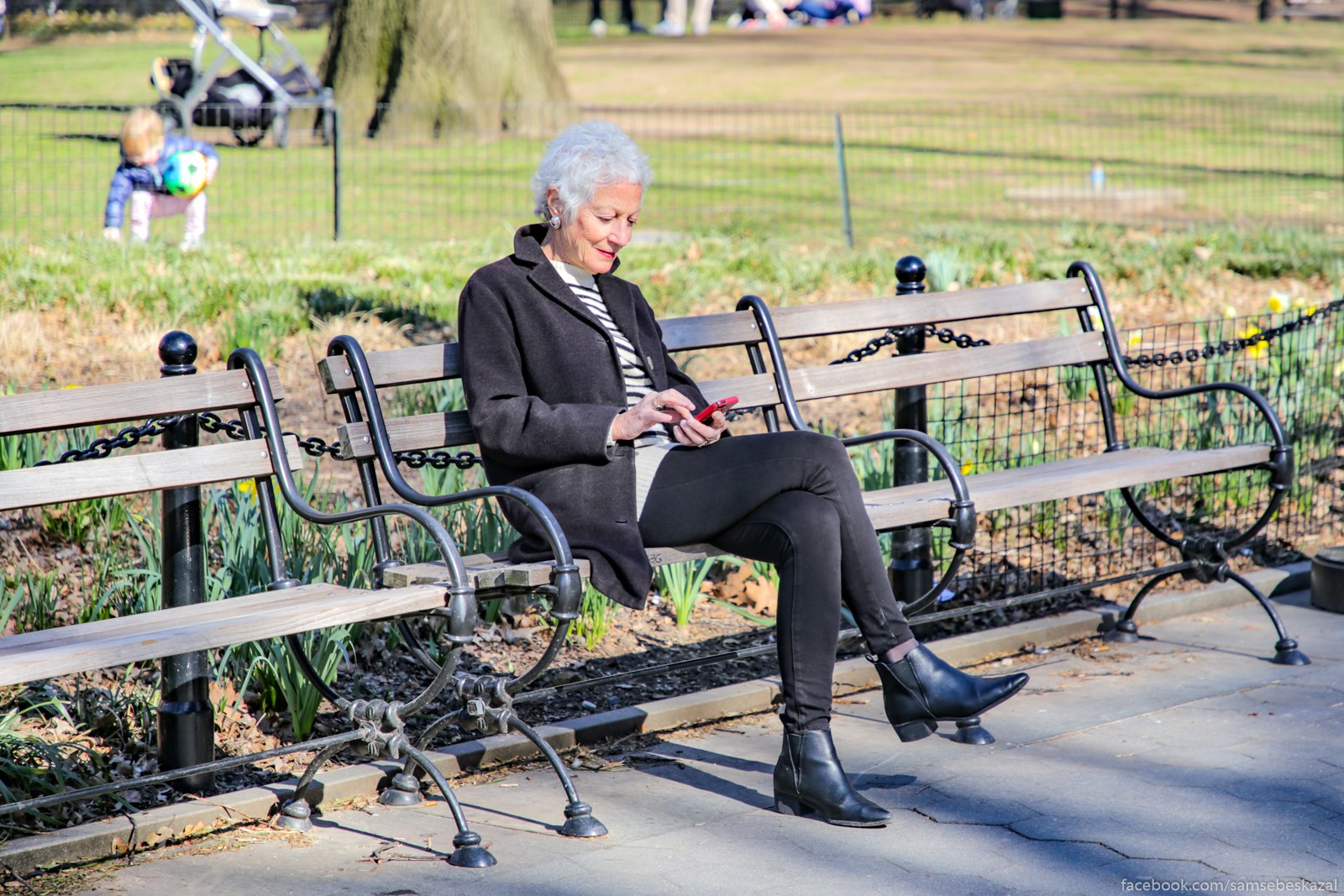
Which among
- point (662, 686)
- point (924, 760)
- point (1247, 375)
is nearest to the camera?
point (924, 760)

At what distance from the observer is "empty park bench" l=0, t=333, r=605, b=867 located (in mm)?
2979

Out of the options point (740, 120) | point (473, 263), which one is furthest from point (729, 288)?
point (740, 120)

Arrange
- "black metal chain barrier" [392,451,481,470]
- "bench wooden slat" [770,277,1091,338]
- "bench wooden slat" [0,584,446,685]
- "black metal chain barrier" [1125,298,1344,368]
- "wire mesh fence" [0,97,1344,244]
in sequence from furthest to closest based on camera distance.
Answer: "wire mesh fence" [0,97,1344,244], "black metal chain barrier" [1125,298,1344,368], "bench wooden slat" [770,277,1091,338], "black metal chain barrier" [392,451,481,470], "bench wooden slat" [0,584,446,685]

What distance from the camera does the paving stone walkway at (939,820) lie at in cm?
305

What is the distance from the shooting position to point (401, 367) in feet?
12.0

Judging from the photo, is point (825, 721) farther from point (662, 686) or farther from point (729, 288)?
point (729, 288)

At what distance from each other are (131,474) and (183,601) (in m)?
0.37

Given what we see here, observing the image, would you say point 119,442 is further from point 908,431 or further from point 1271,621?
point 1271,621

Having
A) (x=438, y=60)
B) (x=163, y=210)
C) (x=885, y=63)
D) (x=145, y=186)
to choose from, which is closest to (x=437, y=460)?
(x=145, y=186)

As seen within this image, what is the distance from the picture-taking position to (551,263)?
369 centimetres

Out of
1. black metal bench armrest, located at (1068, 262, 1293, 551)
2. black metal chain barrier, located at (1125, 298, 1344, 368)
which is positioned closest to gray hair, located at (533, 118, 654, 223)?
black metal bench armrest, located at (1068, 262, 1293, 551)

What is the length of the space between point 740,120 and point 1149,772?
1649 centimetres

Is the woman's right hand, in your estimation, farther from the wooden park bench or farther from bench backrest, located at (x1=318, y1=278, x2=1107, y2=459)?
bench backrest, located at (x1=318, y1=278, x2=1107, y2=459)

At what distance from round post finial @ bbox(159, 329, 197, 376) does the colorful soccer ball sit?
665cm
